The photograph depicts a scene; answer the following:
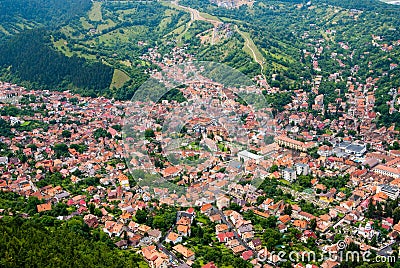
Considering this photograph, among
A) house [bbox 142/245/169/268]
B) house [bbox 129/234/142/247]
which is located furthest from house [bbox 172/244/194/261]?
house [bbox 129/234/142/247]

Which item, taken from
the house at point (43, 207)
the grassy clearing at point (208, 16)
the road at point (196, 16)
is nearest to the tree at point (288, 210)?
the house at point (43, 207)

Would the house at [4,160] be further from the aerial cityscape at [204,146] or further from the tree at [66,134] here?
the tree at [66,134]

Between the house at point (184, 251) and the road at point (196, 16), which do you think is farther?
the road at point (196, 16)

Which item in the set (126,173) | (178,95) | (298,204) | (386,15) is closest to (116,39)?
(178,95)

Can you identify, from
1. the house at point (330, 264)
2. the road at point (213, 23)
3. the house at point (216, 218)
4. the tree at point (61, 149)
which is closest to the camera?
the house at point (330, 264)

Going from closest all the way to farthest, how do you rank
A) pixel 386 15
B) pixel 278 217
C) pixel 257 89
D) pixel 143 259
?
pixel 143 259 < pixel 278 217 < pixel 257 89 < pixel 386 15

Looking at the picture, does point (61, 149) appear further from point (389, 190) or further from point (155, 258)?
point (389, 190)

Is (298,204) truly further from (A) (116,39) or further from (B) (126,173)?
(A) (116,39)

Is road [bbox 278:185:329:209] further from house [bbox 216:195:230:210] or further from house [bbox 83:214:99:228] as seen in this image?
house [bbox 83:214:99:228]
